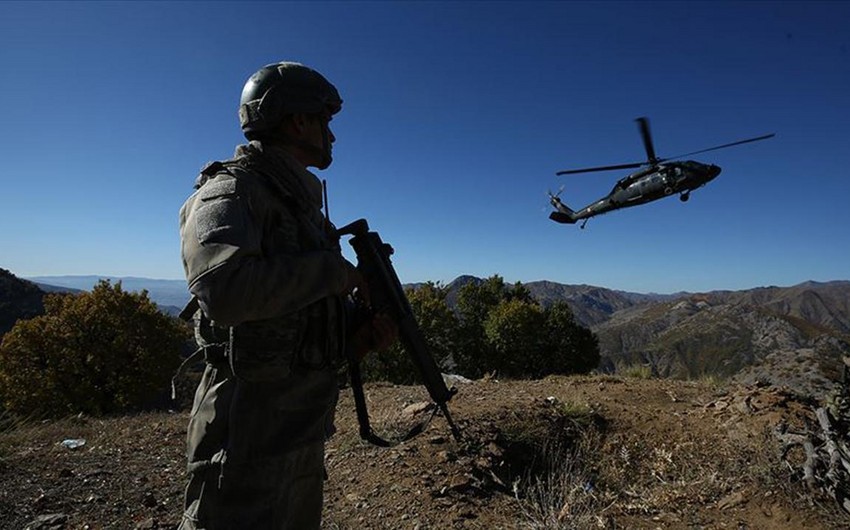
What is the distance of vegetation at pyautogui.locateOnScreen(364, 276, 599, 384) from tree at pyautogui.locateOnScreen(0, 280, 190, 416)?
12.0 metres

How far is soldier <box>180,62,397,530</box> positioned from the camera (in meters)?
1.55

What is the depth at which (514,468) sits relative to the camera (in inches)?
228

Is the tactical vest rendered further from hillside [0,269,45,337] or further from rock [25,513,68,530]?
hillside [0,269,45,337]

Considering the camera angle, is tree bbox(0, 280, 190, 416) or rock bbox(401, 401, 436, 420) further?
tree bbox(0, 280, 190, 416)

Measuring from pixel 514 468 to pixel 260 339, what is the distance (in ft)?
16.6

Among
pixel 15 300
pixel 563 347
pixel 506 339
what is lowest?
pixel 563 347

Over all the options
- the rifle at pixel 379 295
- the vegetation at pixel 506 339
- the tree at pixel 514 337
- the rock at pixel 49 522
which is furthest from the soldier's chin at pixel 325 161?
the tree at pixel 514 337

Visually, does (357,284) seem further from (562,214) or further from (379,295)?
(562,214)

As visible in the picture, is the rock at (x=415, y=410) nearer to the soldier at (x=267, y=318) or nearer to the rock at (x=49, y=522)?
the rock at (x=49, y=522)

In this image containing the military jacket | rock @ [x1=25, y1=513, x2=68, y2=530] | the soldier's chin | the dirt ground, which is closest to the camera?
the military jacket

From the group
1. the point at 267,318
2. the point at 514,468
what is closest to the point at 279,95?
the point at 267,318

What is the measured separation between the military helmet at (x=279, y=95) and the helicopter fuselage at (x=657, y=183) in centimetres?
1563

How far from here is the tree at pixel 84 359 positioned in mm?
19312

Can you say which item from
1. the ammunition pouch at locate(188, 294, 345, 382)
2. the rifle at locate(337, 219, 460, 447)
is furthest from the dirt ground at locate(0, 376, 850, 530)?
the ammunition pouch at locate(188, 294, 345, 382)
